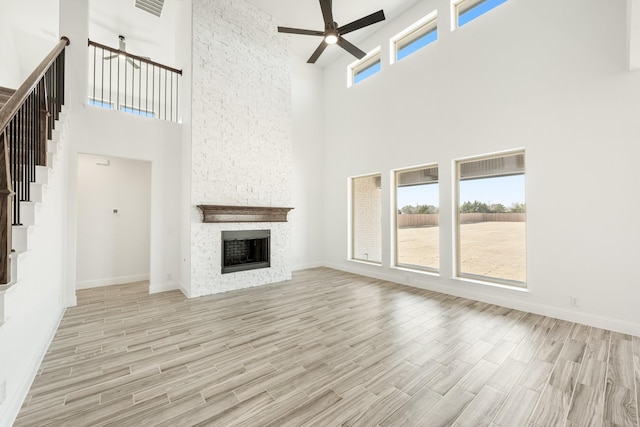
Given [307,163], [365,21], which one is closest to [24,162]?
[365,21]

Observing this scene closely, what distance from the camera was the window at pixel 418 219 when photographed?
16.9 ft

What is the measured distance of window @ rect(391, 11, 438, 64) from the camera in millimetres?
5133

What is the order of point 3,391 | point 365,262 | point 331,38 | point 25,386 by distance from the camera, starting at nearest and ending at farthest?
1. point 3,391
2. point 25,386
3. point 331,38
4. point 365,262

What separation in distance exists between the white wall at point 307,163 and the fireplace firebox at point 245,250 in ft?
4.68

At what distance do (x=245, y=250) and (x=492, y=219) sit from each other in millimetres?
4571

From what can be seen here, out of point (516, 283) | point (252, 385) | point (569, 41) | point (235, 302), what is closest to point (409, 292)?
point (516, 283)

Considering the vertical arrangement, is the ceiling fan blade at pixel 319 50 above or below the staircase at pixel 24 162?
above

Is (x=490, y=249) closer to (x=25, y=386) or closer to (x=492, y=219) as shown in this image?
(x=492, y=219)

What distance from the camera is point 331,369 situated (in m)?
2.37

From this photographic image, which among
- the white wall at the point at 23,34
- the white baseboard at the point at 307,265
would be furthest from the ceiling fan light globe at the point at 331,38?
the white wall at the point at 23,34

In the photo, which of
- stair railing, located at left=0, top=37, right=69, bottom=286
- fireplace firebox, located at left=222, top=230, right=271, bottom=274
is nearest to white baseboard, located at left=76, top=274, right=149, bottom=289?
fireplace firebox, located at left=222, top=230, right=271, bottom=274

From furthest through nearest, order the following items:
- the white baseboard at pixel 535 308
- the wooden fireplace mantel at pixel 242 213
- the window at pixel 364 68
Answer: the window at pixel 364 68, the wooden fireplace mantel at pixel 242 213, the white baseboard at pixel 535 308

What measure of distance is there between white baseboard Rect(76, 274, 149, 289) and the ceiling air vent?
18.3 feet

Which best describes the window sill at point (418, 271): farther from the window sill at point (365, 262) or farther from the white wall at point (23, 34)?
the white wall at point (23, 34)
